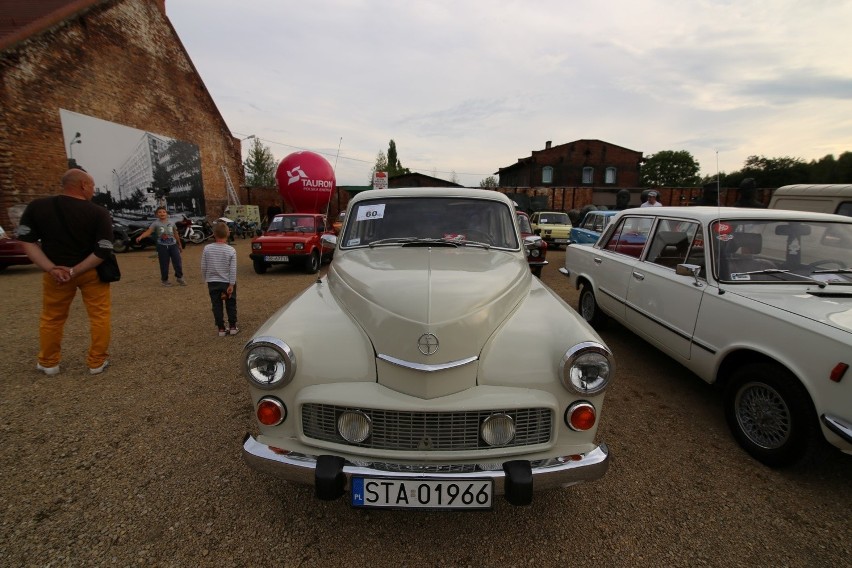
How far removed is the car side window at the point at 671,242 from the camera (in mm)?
3746

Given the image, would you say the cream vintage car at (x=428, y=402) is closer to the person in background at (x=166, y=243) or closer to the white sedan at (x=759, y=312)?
the white sedan at (x=759, y=312)

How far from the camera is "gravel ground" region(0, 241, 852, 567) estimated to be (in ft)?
6.68

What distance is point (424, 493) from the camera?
6.00 feet

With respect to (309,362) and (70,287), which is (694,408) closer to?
(309,362)

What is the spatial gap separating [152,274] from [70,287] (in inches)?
282

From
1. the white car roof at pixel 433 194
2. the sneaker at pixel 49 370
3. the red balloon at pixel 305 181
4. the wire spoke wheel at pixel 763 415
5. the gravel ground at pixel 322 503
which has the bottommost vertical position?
the gravel ground at pixel 322 503

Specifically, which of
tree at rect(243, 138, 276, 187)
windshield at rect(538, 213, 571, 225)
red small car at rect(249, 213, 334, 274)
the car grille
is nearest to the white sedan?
the car grille

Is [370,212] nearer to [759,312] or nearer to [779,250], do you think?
[759,312]

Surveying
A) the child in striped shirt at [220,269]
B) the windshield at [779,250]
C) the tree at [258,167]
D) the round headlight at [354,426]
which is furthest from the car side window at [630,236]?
the tree at [258,167]

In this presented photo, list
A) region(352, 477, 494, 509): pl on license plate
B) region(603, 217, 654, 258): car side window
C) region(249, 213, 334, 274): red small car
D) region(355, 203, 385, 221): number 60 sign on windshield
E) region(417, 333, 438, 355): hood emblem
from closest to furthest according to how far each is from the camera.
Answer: region(352, 477, 494, 509): pl on license plate
region(417, 333, 438, 355): hood emblem
region(355, 203, 385, 221): number 60 sign on windshield
region(603, 217, 654, 258): car side window
region(249, 213, 334, 274): red small car

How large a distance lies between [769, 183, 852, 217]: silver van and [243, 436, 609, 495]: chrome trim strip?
7604 millimetres

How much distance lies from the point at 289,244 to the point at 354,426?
854 cm

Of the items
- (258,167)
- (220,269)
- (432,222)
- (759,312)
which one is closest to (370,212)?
(432,222)

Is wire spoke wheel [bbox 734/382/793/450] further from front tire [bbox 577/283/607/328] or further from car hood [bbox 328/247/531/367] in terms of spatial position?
front tire [bbox 577/283/607/328]
